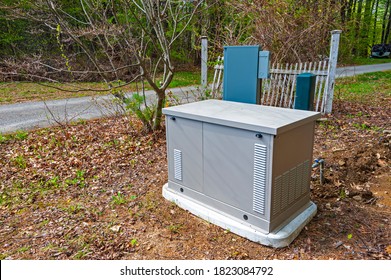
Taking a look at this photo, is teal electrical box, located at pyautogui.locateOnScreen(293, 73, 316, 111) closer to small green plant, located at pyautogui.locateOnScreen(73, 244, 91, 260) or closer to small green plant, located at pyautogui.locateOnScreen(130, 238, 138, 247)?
small green plant, located at pyautogui.locateOnScreen(130, 238, 138, 247)

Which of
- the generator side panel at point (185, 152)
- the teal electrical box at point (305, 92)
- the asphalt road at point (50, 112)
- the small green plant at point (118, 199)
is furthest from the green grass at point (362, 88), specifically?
the small green plant at point (118, 199)

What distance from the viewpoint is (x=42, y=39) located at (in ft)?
40.6

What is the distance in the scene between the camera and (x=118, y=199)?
3371 mm

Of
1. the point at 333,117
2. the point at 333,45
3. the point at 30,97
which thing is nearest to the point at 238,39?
the point at 333,45

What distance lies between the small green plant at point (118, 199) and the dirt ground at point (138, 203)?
0.01 metres

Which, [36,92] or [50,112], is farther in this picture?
[36,92]

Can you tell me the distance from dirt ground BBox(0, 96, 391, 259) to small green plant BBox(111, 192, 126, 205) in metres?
0.01

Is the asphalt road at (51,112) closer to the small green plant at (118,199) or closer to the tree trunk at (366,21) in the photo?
the small green plant at (118,199)

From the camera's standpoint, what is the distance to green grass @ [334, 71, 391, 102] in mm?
8133

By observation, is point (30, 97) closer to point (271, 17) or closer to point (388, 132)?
point (271, 17)

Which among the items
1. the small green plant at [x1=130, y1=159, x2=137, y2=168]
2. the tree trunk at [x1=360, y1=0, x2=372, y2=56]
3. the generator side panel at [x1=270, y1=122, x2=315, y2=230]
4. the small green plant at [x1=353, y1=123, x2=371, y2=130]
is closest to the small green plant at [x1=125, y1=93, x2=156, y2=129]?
the small green plant at [x1=130, y1=159, x2=137, y2=168]

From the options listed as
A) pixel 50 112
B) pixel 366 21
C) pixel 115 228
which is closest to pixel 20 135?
pixel 50 112

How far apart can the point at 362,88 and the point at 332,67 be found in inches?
165

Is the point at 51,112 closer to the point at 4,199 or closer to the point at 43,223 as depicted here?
the point at 4,199
